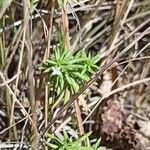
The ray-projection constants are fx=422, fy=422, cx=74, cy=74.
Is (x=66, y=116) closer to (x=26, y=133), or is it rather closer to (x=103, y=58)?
(x=26, y=133)

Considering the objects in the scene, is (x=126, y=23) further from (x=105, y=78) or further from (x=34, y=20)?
(x=34, y=20)

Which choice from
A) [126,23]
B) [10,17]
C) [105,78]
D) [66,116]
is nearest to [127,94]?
[105,78]

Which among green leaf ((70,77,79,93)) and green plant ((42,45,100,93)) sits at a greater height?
green plant ((42,45,100,93))

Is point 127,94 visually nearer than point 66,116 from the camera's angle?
No

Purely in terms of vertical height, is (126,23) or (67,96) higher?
(126,23)

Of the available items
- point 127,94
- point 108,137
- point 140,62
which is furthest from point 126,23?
point 108,137

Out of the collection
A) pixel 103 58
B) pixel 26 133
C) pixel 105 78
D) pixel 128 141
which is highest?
pixel 103 58

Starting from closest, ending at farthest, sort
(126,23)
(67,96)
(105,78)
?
1. (67,96)
2. (126,23)
3. (105,78)

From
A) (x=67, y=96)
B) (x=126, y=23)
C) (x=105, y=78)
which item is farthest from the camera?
(x=105, y=78)

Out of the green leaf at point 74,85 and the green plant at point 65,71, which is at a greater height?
the green plant at point 65,71
